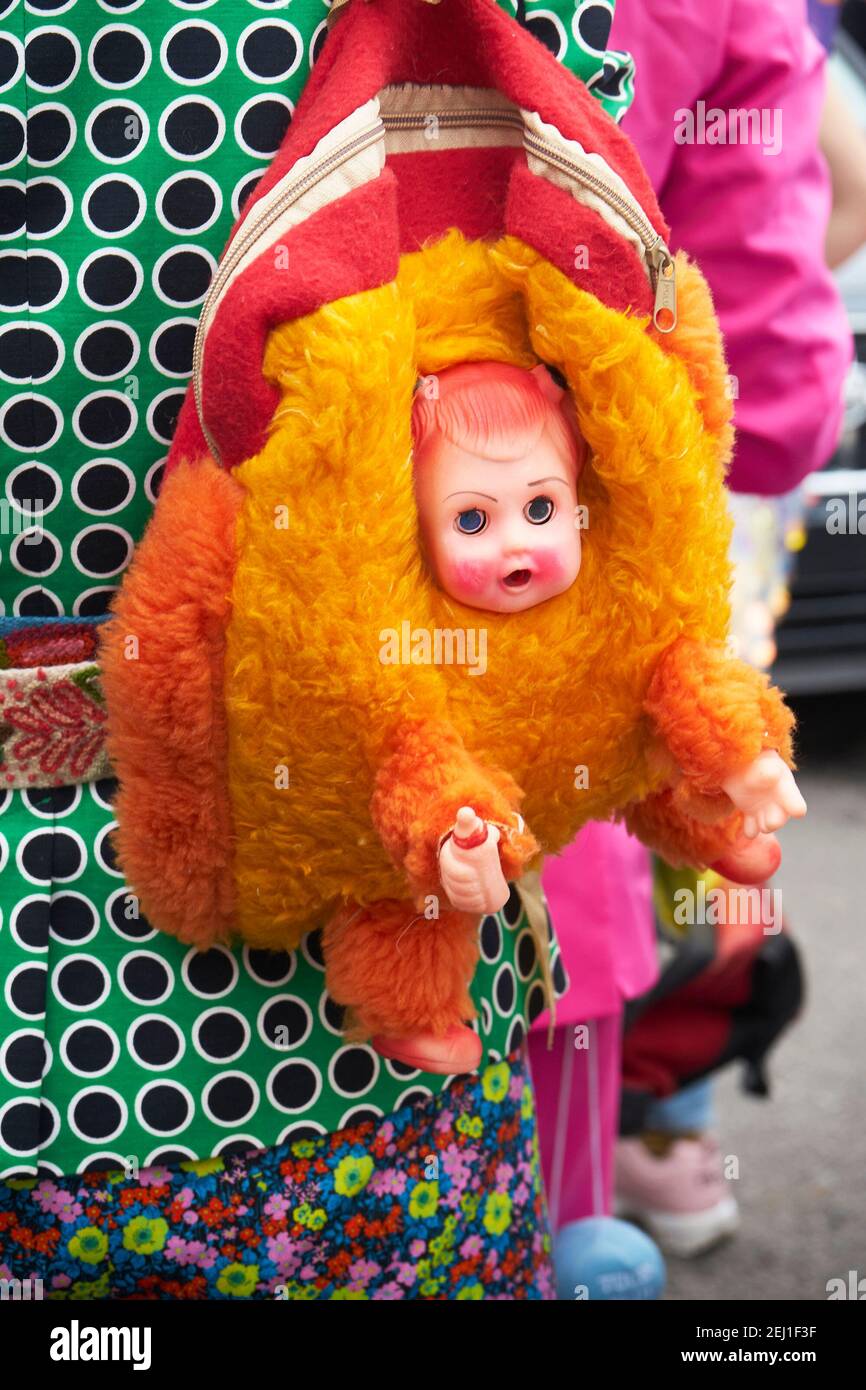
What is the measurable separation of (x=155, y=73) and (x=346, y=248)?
23 cm

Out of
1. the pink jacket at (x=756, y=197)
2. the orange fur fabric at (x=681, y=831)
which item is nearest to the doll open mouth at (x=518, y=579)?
the orange fur fabric at (x=681, y=831)

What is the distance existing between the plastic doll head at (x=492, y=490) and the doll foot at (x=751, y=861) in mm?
324

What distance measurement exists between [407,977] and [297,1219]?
0.25 meters

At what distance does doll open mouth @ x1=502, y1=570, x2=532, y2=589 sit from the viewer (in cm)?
112

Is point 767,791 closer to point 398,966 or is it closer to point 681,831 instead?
point 681,831

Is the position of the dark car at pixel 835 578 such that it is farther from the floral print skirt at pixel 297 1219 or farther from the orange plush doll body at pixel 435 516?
the orange plush doll body at pixel 435 516

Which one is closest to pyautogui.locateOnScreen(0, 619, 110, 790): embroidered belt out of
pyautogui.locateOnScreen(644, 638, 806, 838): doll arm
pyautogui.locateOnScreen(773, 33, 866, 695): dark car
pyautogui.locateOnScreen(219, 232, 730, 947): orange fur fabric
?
pyautogui.locateOnScreen(219, 232, 730, 947): orange fur fabric

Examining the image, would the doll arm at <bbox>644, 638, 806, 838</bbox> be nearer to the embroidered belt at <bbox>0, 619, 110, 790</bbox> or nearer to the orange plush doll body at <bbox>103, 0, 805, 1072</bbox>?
the orange plush doll body at <bbox>103, 0, 805, 1072</bbox>

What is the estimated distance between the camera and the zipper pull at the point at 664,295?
1137 millimetres

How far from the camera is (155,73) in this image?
1.17m
